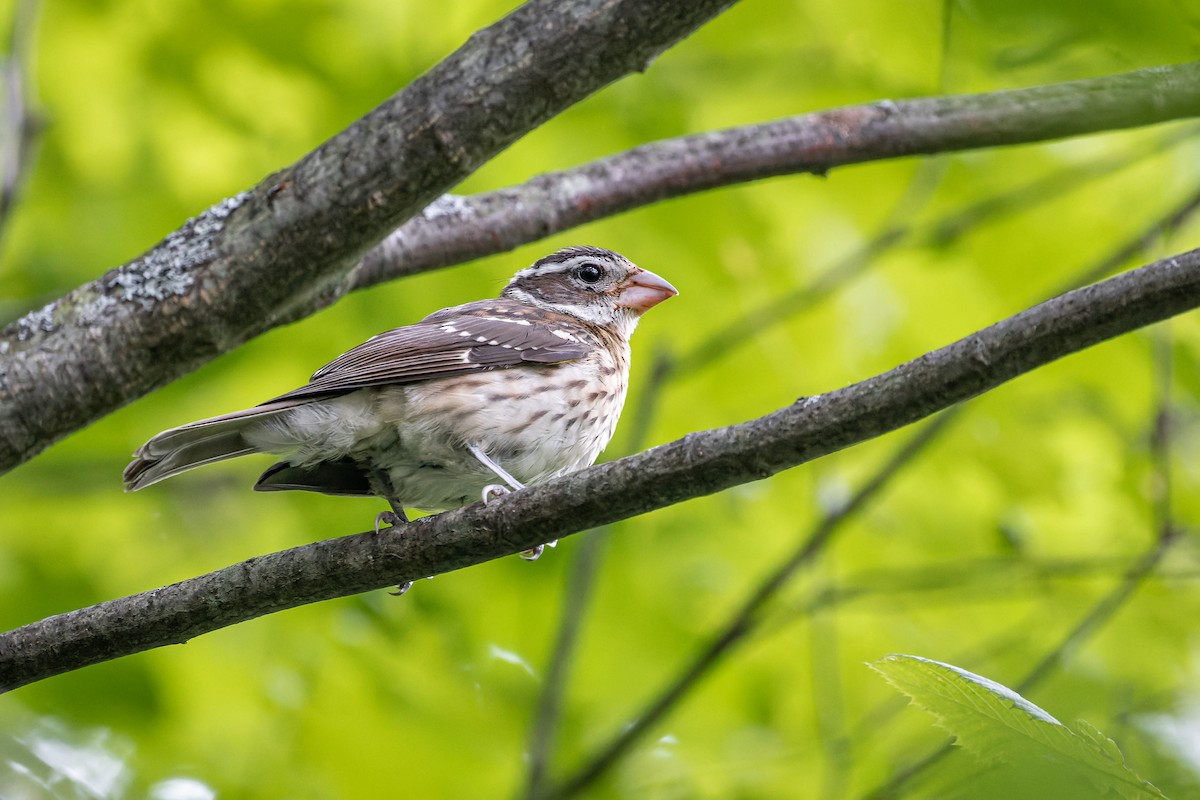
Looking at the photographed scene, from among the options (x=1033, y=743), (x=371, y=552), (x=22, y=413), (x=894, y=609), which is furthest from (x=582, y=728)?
(x=1033, y=743)

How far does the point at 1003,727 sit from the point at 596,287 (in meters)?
4.20

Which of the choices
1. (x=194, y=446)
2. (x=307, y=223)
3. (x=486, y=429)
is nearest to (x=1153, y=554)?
(x=486, y=429)

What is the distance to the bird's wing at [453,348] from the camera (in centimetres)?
475

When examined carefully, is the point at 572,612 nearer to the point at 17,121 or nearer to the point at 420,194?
the point at 420,194

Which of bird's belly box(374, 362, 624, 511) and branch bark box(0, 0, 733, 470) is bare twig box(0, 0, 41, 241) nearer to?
branch bark box(0, 0, 733, 470)

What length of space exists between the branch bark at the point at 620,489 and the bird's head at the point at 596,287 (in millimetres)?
2694

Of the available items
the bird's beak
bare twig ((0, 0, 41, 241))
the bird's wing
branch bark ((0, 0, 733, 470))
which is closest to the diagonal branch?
branch bark ((0, 0, 733, 470))

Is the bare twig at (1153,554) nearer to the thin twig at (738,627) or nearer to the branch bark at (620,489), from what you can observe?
the thin twig at (738,627)

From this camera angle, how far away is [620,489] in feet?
9.87

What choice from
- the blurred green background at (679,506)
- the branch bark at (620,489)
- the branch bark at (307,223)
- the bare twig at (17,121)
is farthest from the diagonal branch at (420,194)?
the bare twig at (17,121)

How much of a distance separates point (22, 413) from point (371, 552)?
1289mm

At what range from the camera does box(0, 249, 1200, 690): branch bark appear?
262cm

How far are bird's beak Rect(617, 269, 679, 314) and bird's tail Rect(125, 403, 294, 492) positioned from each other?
2130 millimetres

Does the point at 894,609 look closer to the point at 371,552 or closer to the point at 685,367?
the point at 685,367
